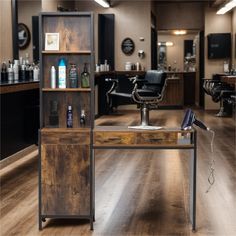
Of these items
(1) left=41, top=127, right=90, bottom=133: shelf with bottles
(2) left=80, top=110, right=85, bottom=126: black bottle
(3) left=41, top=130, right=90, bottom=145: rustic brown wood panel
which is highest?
(2) left=80, top=110, right=85, bottom=126: black bottle

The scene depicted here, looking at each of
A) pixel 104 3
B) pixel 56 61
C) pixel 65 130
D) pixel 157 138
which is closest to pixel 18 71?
pixel 56 61

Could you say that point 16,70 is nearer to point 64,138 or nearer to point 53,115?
point 53,115

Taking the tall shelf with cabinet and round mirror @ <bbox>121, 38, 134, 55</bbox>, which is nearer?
the tall shelf with cabinet

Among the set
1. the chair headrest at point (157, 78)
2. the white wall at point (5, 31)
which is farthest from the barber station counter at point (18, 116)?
the chair headrest at point (157, 78)

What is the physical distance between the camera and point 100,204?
14.5 feet

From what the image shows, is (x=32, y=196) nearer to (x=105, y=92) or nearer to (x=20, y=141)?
(x=20, y=141)

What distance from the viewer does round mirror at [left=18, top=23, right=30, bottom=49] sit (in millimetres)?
7730

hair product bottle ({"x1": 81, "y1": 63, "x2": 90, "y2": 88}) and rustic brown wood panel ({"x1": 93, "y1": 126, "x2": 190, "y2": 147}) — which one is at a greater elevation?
hair product bottle ({"x1": 81, "y1": 63, "x2": 90, "y2": 88})

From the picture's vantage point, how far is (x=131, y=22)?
1393cm

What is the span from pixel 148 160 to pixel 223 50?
8.22 metres

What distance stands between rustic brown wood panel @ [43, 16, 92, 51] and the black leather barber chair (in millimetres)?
8590

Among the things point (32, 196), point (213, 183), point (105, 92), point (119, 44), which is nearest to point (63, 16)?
point (32, 196)

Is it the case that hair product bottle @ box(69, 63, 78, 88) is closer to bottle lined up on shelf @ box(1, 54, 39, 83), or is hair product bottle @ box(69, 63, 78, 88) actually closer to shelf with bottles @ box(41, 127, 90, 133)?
shelf with bottles @ box(41, 127, 90, 133)

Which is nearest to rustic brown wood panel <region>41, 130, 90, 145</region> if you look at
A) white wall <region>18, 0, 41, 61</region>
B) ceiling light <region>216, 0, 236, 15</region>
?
white wall <region>18, 0, 41, 61</region>
